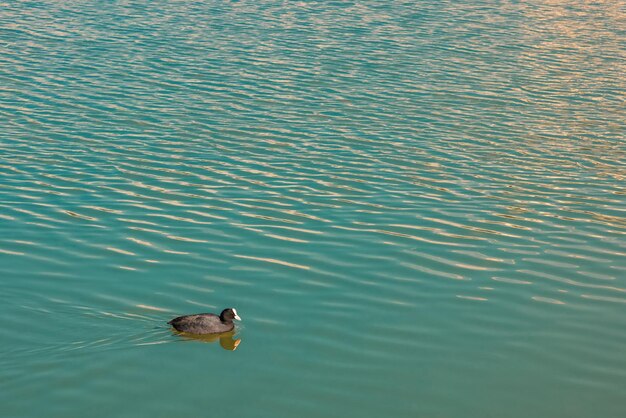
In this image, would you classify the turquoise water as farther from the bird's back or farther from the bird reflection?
the bird's back

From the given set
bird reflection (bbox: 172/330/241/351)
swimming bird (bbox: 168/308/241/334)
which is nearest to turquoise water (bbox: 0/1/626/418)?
bird reflection (bbox: 172/330/241/351)

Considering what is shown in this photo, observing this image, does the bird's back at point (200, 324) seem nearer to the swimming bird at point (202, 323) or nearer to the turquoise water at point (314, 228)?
the swimming bird at point (202, 323)

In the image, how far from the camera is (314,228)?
18859mm

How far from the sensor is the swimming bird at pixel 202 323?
14.2m

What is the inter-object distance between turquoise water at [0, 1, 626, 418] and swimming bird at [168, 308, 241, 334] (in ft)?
0.72

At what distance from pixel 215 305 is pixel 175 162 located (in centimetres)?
796

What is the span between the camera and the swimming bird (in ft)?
46.6

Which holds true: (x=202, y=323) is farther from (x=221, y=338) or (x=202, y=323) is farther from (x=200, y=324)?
(x=221, y=338)

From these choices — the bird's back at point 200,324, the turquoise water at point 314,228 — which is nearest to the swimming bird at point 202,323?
the bird's back at point 200,324

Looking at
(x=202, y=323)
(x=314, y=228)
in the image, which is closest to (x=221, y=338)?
(x=202, y=323)

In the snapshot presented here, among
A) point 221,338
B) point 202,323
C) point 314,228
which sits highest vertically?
point 202,323

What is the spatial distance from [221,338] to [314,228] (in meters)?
4.84

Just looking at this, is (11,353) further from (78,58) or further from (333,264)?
(78,58)

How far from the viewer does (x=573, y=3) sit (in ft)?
152
